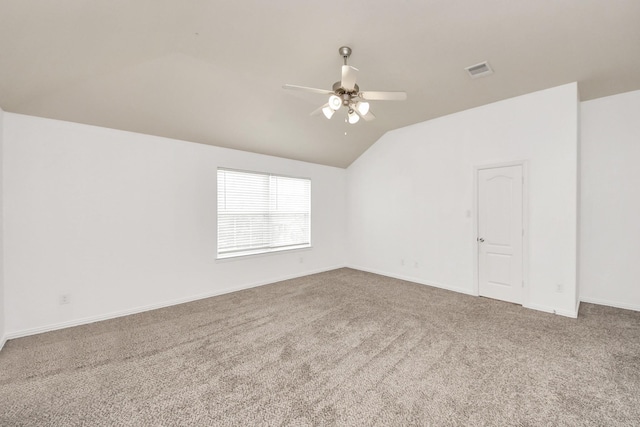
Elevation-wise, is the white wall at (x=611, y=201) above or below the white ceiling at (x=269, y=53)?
below

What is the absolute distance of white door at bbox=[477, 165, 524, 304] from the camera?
3.88 m

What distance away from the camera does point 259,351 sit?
2621 millimetres

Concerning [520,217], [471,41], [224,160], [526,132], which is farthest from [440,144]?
[224,160]

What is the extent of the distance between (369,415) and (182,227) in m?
3.50

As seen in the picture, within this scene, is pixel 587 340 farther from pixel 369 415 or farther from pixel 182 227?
pixel 182 227

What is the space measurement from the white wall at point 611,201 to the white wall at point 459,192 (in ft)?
2.85

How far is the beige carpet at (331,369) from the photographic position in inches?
71.3

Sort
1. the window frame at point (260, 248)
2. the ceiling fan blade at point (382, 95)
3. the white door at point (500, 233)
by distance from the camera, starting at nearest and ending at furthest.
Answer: the ceiling fan blade at point (382, 95) → the white door at point (500, 233) → the window frame at point (260, 248)

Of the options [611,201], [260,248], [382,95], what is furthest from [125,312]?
[611,201]

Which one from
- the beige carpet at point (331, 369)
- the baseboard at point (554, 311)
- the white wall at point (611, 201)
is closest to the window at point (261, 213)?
the beige carpet at point (331, 369)

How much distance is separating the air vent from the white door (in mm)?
1497

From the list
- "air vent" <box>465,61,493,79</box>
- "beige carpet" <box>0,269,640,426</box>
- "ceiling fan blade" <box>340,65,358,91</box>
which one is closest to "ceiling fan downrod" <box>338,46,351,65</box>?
"ceiling fan blade" <box>340,65,358,91</box>

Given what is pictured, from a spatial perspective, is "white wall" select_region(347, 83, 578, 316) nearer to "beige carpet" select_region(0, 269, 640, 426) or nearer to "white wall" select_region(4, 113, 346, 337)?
"beige carpet" select_region(0, 269, 640, 426)

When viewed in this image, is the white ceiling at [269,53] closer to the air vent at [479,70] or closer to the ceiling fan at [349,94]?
the air vent at [479,70]
